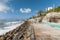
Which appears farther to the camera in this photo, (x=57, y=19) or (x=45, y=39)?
(x=57, y=19)

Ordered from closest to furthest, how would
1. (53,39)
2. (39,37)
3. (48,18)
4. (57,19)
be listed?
(53,39) < (39,37) < (57,19) < (48,18)

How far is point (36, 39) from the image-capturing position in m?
6.66

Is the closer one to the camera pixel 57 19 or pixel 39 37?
pixel 39 37

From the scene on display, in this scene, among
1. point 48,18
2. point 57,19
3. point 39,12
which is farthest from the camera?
point 39,12

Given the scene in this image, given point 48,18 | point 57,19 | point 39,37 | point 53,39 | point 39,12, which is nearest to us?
point 53,39

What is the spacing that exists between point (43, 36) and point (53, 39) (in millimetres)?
616

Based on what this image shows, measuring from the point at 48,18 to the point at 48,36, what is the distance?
2394cm

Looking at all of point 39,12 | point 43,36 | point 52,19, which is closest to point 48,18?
point 52,19

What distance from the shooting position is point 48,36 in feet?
22.2

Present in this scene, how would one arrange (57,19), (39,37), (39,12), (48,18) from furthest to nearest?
(39,12) → (48,18) → (57,19) → (39,37)

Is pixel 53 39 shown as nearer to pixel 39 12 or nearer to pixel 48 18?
pixel 48 18

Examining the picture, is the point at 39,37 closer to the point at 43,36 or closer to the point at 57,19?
the point at 43,36

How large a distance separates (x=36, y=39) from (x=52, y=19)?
74.3 ft

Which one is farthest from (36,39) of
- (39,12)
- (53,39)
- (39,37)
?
(39,12)
